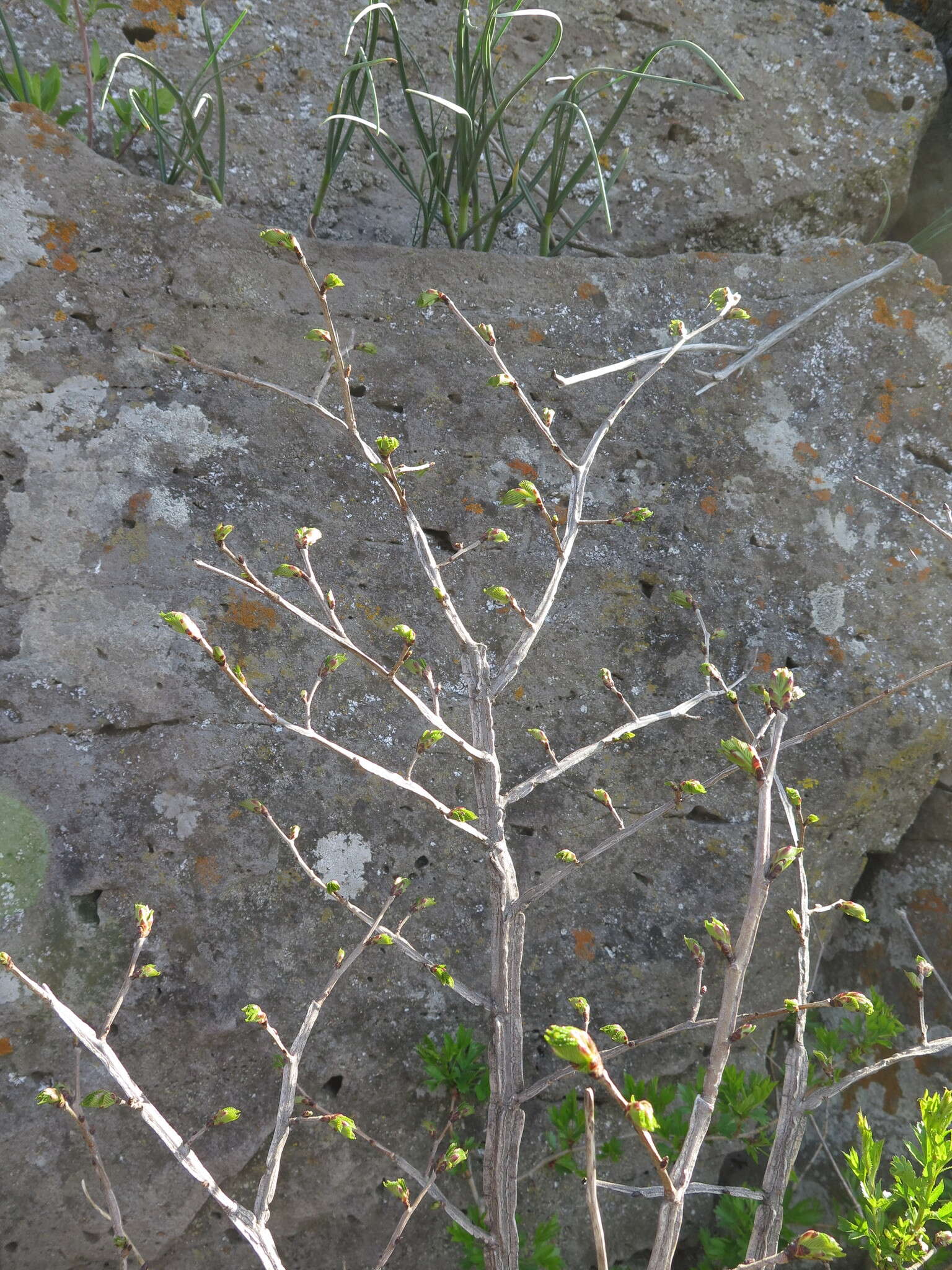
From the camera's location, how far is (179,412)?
76.2 inches

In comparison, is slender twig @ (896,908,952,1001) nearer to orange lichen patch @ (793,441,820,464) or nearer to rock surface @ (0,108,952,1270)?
rock surface @ (0,108,952,1270)

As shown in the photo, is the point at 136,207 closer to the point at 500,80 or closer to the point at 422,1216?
the point at 500,80

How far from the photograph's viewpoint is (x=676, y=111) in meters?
2.65

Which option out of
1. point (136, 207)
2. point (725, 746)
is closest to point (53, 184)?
point (136, 207)

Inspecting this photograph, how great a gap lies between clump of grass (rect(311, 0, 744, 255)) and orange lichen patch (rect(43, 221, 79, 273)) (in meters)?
0.55

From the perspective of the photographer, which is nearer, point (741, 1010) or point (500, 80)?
point (741, 1010)

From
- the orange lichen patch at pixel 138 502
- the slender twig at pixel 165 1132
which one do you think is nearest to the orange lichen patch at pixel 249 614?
the orange lichen patch at pixel 138 502

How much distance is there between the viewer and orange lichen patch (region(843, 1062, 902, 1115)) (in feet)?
6.80

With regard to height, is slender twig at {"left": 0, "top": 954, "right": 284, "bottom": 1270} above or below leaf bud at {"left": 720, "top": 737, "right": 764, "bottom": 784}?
below

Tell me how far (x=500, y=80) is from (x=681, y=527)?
142cm

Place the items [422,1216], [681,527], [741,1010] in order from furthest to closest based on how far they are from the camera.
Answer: [681,527], [741,1010], [422,1216]

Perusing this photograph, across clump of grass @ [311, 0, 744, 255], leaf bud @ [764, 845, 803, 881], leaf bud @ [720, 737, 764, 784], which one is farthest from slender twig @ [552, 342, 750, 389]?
leaf bud @ [764, 845, 803, 881]

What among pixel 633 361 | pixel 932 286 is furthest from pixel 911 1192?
pixel 932 286

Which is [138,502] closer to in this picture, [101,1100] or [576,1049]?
[101,1100]
